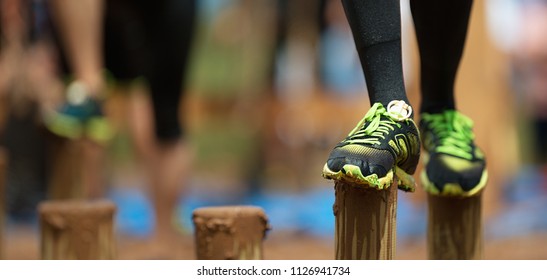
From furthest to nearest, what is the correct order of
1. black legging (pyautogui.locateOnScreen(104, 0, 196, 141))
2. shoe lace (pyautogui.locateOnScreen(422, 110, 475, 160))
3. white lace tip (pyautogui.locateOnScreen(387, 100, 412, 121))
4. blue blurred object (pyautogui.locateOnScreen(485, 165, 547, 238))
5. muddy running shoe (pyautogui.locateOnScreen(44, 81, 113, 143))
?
blue blurred object (pyautogui.locateOnScreen(485, 165, 547, 238)) < black legging (pyautogui.locateOnScreen(104, 0, 196, 141)) < muddy running shoe (pyautogui.locateOnScreen(44, 81, 113, 143)) < shoe lace (pyautogui.locateOnScreen(422, 110, 475, 160)) < white lace tip (pyautogui.locateOnScreen(387, 100, 412, 121))

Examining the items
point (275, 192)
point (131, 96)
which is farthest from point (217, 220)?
point (275, 192)

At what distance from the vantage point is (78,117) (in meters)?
3.10

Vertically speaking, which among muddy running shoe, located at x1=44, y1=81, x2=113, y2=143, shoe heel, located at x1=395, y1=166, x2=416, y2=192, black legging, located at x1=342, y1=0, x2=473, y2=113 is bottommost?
shoe heel, located at x1=395, y1=166, x2=416, y2=192

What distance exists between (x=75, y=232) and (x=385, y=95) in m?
0.83

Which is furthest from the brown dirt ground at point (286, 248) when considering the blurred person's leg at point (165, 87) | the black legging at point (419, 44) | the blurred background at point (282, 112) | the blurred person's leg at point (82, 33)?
the black legging at point (419, 44)

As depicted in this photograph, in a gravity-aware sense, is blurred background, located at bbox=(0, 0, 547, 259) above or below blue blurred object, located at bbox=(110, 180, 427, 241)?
above

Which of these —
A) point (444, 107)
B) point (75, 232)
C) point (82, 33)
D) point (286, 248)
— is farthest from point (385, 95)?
point (286, 248)

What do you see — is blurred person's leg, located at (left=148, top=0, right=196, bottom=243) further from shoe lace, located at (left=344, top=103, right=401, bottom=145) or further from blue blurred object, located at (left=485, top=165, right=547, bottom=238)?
blue blurred object, located at (left=485, top=165, right=547, bottom=238)

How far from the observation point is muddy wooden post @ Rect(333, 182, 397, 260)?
1655 mm

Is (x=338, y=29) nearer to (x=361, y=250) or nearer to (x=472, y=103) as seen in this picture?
(x=472, y=103)

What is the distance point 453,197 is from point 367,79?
0.44 metres

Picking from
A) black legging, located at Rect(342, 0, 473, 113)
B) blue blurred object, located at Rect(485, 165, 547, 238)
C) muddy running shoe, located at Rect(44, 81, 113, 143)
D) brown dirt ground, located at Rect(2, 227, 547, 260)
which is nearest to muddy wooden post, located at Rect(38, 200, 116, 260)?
brown dirt ground, located at Rect(2, 227, 547, 260)

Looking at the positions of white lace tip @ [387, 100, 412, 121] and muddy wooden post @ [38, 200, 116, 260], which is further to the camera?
→ muddy wooden post @ [38, 200, 116, 260]

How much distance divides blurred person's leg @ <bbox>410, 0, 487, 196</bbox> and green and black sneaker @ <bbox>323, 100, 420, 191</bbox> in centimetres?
28
